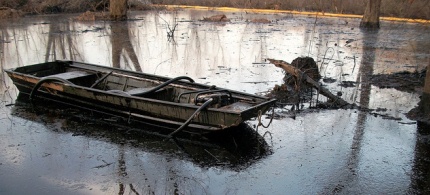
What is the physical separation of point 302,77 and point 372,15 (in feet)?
47.0

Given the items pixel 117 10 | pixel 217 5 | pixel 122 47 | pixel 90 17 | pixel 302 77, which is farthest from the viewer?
pixel 217 5

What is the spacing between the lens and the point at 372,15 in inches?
834

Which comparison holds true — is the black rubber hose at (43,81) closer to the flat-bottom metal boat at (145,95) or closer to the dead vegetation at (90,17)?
the flat-bottom metal boat at (145,95)

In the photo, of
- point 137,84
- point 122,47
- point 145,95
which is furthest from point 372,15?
point 145,95

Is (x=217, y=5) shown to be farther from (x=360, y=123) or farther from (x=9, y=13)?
(x=360, y=123)

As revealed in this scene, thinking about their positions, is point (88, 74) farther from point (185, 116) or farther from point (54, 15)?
point (54, 15)

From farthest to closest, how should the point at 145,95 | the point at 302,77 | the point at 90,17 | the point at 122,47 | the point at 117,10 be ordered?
the point at 117,10
the point at 90,17
the point at 122,47
the point at 302,77
the point at 145,95

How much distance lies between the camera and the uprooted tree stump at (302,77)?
27.2ft

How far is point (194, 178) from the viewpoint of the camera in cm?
529

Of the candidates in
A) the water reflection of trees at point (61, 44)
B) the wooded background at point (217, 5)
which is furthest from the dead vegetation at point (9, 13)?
the water reflection of trees at point (61, 44)

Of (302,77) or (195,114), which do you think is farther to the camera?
(302,77)

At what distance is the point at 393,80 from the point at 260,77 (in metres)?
3.20

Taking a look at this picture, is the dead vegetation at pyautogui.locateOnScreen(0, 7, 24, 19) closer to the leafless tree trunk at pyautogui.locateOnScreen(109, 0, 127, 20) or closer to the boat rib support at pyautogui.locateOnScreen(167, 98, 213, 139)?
the leafless tree trunk at pyautogui.locateOnScreen(109, 0, 127, 20)

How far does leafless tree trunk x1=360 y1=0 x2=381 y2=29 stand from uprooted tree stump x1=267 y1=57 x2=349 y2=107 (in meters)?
12.6
